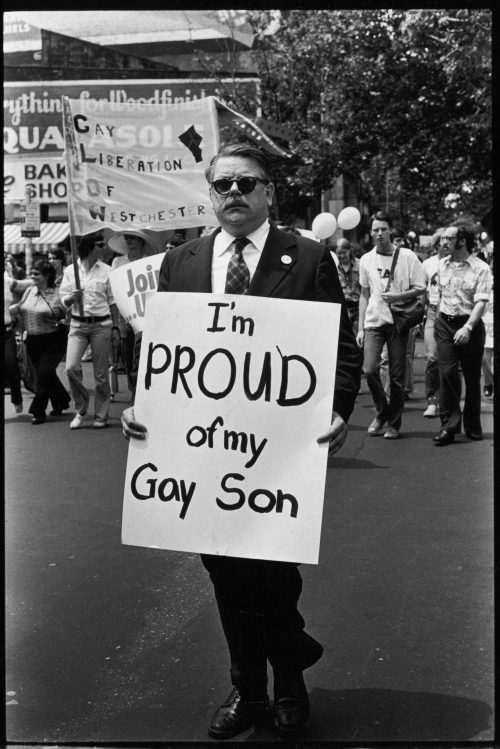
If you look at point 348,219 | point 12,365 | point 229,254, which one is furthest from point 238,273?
point 348,219

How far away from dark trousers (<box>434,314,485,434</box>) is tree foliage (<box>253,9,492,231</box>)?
34.9ft

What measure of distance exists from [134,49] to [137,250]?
4387cm

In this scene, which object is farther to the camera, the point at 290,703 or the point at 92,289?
the point at 92,289

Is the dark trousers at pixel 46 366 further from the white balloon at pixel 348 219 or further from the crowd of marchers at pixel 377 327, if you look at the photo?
the white balloon at pixel 348 219

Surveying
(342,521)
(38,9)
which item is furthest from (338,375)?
(342,521)

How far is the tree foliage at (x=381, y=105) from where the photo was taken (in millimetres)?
22094

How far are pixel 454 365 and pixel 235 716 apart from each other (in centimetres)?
601

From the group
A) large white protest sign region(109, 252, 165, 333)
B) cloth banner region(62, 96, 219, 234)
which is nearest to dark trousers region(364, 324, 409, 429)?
cloth banner region(62, 96, 219, 234)

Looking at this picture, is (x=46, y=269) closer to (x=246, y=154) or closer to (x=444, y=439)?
(x=444, y=439)

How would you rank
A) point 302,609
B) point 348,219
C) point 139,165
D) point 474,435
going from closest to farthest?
point 302,609 < point 474,435 < point 139,165 < point 348,219

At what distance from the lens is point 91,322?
1052 cm

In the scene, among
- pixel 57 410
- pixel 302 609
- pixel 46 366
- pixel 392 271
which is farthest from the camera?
pixel 57 410

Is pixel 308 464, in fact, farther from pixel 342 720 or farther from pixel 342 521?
pixel 342 521

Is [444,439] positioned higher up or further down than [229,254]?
further down
